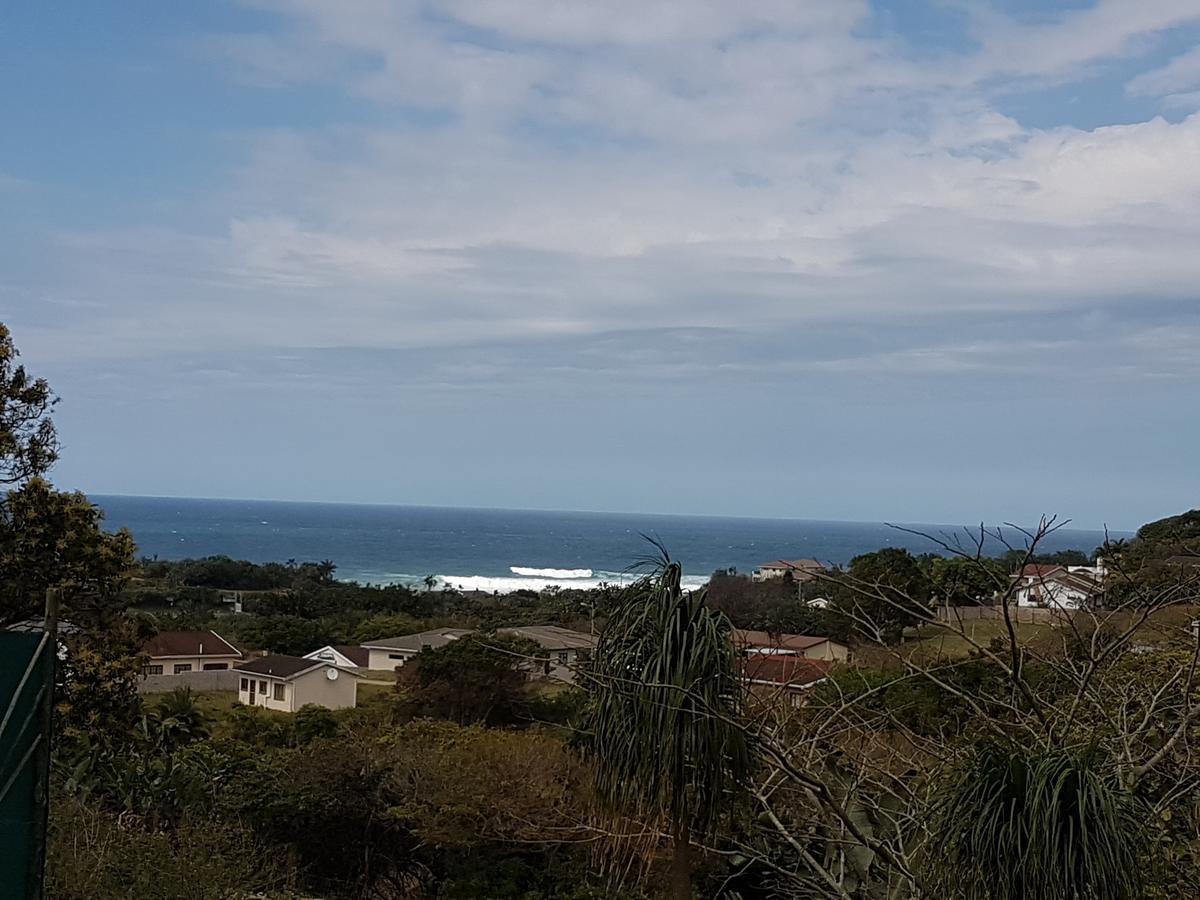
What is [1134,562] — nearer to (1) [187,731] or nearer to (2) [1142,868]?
(2) [1142,868]

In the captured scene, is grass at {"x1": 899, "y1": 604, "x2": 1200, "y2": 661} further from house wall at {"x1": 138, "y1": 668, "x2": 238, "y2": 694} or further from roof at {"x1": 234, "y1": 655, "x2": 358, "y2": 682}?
house wall at {"x1": 138, "y1": 668, "x2": 238, "y2": 694}

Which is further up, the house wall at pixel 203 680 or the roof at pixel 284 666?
the roof at pixel 284 666

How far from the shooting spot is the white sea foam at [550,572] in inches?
4250

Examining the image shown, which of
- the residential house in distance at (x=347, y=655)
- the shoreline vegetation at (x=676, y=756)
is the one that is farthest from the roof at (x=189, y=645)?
the shoreline vegetation at (x=676, y=756)

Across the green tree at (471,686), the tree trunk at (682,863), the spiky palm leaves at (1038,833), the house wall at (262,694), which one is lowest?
the house wall at (262,694)

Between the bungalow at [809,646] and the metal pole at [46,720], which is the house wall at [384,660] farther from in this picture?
the metal pole at [46,720]

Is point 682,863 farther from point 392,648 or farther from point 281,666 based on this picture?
point 392,648

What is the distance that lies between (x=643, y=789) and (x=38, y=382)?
32.9 feet

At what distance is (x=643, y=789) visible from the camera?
24.4 feet

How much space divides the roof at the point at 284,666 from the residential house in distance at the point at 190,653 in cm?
284

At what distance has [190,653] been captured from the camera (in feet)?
Result: 121

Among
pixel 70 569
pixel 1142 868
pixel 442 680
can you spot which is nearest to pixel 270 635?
pixel 442 680

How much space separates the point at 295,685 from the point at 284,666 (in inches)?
49.5

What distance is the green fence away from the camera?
416cm
